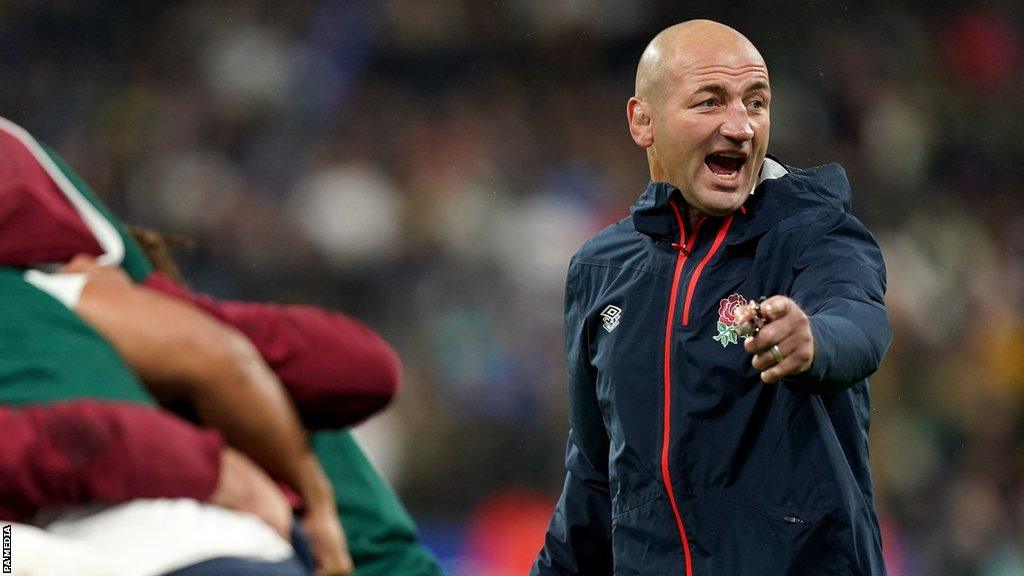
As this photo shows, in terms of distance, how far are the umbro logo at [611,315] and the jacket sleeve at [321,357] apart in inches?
25.8

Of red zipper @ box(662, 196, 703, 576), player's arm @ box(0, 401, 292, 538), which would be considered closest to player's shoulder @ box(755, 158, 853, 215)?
red zipper @ box(662, 196, 703, 576)

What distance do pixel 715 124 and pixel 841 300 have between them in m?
0.42

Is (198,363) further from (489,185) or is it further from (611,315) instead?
(489,185)

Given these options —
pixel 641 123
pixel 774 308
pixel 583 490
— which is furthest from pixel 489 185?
pixel 774 308

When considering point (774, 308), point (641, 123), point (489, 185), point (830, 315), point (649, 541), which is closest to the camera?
point (774, 308)

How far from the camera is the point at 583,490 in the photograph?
2238 mm

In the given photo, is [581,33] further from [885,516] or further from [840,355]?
[840,355]

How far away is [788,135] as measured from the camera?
5820 millimetres

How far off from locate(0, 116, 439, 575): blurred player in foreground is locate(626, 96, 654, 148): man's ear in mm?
858

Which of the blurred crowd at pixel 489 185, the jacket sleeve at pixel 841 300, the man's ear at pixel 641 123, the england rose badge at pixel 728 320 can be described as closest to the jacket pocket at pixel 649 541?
the england rose badge at pixel 728 320

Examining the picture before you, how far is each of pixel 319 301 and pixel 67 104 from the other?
128cm

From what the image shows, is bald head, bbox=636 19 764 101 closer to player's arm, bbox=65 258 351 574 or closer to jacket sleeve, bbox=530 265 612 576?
jacket sleeve, bbox=530 265 612 576

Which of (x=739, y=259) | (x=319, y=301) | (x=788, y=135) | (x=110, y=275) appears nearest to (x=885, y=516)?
(x=788, y=135)

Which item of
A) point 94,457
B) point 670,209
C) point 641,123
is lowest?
point 94,457
